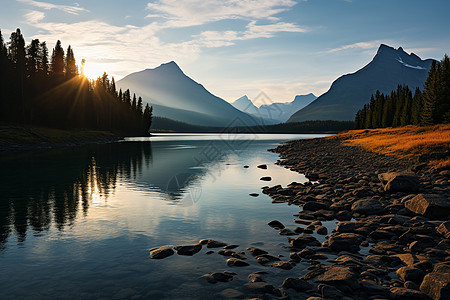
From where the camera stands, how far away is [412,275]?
9.73 metres

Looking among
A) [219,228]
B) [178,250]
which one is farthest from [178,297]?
[219,228]

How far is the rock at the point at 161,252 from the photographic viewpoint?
1261cm

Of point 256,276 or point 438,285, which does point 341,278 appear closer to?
point 438,285

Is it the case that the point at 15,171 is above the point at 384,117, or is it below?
below

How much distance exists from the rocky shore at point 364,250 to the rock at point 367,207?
53 mm

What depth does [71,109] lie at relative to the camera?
4272 inches

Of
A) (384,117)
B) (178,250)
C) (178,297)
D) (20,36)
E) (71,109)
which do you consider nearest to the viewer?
(178,297)

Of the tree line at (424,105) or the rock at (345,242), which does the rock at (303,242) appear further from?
the tree line at (424,105)

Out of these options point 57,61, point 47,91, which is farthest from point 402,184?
point 57,61

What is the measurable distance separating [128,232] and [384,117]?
12831 cm

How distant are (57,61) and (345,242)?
125256 millimetres

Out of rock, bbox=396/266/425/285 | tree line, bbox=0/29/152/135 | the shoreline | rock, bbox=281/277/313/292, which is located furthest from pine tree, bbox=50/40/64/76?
rock, bbox=396/266/425/285

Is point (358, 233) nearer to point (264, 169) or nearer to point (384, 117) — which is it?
point (264, 169)

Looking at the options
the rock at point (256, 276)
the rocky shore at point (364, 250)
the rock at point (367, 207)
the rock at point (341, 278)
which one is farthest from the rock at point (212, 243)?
the rock at point (367, 207)
